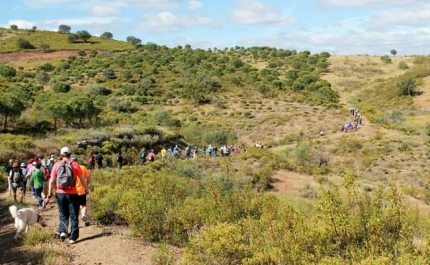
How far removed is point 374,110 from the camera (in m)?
51.8

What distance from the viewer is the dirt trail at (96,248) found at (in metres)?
6.91

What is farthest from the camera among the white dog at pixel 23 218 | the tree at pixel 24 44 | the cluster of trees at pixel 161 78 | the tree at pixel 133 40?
the tree at pixel 133 40

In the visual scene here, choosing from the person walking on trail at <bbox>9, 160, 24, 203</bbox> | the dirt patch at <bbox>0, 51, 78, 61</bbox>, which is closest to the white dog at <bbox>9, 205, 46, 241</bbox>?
the person walking on trail at <bbox>9, 160, 24, 203</bbox>

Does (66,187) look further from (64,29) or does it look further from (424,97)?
(64,29)

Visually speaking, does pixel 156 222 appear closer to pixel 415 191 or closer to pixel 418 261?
pixel 418 261

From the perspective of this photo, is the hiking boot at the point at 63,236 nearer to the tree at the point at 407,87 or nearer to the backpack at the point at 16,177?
the backpack at the point at 16,177

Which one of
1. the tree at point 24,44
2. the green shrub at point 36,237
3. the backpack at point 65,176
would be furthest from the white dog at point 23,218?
the tree at point 24,44

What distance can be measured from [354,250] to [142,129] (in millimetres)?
25749

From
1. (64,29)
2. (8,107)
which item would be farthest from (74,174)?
(64,29)

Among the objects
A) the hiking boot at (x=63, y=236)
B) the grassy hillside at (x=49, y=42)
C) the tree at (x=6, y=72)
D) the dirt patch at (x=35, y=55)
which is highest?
the grassy hillside at (x=49, y=42)

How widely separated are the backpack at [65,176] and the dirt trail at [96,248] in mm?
1002

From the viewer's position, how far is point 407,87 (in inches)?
2287

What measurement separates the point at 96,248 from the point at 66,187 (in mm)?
1160

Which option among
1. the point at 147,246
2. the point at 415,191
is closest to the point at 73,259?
the point at 147,246
